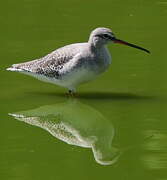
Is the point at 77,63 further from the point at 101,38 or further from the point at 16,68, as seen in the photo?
the point at 16,68

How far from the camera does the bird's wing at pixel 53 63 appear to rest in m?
13.2

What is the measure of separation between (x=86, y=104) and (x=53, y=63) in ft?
3.13

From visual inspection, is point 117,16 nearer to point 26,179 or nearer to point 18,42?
point 18,42

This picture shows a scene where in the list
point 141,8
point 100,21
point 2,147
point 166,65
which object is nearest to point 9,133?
point 2,147

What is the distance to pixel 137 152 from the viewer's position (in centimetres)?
1058

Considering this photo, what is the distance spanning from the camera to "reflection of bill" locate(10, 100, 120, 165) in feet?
35.4

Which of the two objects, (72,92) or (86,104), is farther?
(72,92)

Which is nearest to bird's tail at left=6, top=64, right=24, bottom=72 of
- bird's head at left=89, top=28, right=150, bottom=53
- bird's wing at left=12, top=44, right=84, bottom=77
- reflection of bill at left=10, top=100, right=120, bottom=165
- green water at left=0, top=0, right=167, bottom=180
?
bird's wing at left=12, top=44, right=84, bottom=77

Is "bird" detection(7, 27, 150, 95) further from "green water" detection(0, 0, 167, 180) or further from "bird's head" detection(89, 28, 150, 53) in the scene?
"green water" detection(0, 0, 167, 180)

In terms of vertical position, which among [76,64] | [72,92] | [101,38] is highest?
[101,38]

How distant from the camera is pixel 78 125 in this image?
11.9 metres

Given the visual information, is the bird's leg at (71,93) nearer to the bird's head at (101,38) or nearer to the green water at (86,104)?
the green water at (86,104)

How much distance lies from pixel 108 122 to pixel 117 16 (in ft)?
21.1

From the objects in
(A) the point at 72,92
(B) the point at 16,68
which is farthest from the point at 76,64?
(B) the point at 16,68
